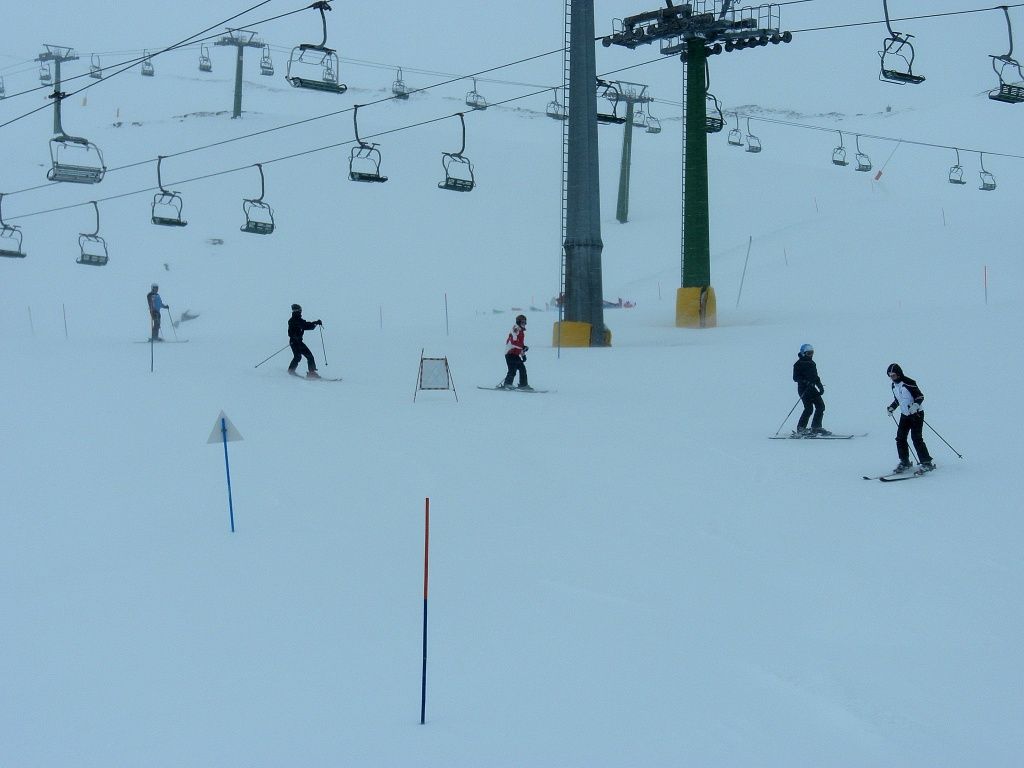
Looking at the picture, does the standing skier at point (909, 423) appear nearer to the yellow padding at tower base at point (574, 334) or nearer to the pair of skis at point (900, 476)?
the pair of skis at point (900, 476)

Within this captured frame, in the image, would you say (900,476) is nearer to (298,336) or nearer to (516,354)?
(516,354)

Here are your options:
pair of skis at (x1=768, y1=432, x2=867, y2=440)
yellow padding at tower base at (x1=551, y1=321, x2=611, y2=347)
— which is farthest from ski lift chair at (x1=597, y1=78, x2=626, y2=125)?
pair of skis at (x1=768, y1=432, x2=867, y2=440)

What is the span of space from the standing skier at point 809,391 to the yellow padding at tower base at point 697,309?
1559 centimetres

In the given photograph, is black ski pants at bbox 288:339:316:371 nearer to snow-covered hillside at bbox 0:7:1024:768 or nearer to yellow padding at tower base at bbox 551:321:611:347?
snow-covered hillside at bbox 0:7:1024:768

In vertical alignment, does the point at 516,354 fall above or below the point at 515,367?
above

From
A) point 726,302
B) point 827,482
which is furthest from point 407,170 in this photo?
point 827,482

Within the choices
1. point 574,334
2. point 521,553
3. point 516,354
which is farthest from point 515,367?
point 521,553

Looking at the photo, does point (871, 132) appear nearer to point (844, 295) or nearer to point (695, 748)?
point (844, 295)

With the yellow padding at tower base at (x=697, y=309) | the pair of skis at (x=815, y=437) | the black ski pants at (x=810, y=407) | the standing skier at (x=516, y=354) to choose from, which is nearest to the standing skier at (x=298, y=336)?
the standing skier at (x=516, y=354)

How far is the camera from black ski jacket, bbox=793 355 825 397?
16062mm

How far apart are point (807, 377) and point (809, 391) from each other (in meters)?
0.25

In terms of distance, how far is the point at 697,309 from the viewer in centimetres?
3188

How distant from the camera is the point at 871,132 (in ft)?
274

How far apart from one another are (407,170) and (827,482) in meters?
47.9
